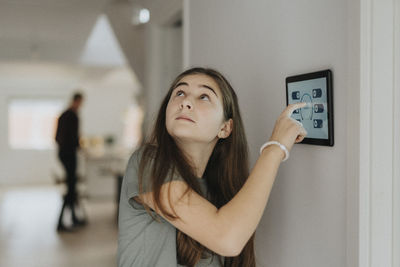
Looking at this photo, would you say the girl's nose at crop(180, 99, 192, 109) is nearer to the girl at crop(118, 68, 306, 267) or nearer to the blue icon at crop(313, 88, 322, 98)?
the girl at crop(118, 68, 306, 267)

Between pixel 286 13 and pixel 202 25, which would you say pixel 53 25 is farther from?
pixel 286 13

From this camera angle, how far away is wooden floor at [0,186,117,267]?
3824 millimetres

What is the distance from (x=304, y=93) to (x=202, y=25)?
3.44 feet

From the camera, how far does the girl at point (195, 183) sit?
995mm

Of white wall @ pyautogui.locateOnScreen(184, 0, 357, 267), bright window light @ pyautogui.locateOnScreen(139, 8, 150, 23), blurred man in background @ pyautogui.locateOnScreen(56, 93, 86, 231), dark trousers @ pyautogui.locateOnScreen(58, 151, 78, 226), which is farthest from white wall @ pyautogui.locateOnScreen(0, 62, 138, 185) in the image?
white wall @ pyautogui.locateOnScreen(184, 0, 357, 267)

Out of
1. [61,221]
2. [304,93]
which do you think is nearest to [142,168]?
[304,93]

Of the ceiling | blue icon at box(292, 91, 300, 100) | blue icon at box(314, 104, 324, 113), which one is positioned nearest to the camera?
blue icon at box(314, 104, 324, 113)

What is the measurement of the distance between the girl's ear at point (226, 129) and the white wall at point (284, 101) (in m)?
0.20

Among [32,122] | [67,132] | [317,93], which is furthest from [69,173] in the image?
[32,122]

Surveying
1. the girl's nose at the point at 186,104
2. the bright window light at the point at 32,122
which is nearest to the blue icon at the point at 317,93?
the girl's nose at the point at 186,104

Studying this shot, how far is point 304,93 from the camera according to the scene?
45.7 inches

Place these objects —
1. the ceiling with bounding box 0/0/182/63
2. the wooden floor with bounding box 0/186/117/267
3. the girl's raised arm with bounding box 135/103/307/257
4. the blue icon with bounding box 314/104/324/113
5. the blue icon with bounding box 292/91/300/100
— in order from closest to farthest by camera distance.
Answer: the girl's raised arm with bounding box 135/103/307/257
the blue icon with bounding box 314/104/324/113
the blue icon with bounding box 292/91/300/100
the wooden floor with bounding box 0/186/117/267
the ceiling with bounding box 0/0/182/63

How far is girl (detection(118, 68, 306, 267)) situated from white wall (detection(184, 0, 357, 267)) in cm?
12

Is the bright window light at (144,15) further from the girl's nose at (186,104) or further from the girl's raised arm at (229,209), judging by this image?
the girl's raised arm at (229,209)
